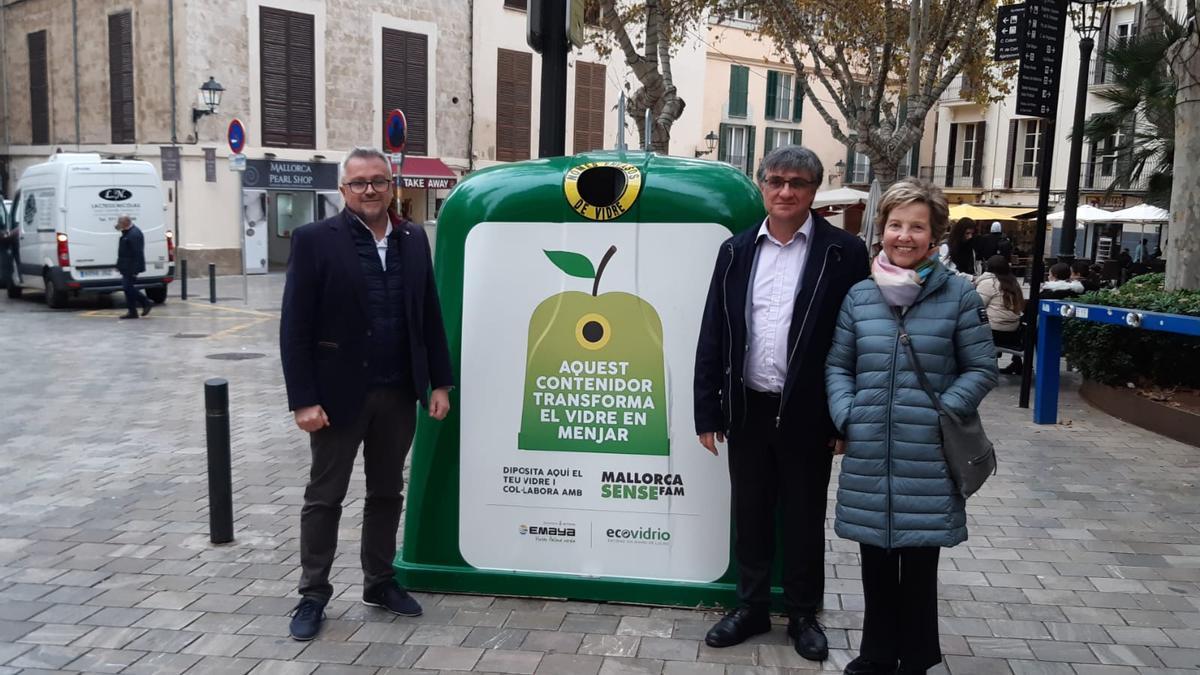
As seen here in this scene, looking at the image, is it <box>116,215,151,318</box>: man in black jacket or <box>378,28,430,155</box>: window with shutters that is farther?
<box>378,28,430,155</box>: window with shutters

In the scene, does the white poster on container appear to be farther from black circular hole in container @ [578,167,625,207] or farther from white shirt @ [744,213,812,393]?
white shirt @ [744,213,812,393]

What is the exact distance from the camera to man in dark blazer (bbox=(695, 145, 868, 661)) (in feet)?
11.2

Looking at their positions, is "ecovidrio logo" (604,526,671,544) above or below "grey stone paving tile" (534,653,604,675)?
above

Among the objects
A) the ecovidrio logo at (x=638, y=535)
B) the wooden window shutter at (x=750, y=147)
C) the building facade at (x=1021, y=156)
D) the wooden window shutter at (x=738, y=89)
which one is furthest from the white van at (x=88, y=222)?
the wooden window shutter at (x=750, y=147)

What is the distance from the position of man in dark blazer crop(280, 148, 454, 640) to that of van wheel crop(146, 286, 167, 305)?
1423 centimetres

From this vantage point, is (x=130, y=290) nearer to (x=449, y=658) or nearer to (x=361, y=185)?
(x=361, y=185)

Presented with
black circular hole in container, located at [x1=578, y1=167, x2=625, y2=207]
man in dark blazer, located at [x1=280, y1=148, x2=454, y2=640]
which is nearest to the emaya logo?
man in dark blazer, located at [x1=280, y1=148, x2=454, y2=640]

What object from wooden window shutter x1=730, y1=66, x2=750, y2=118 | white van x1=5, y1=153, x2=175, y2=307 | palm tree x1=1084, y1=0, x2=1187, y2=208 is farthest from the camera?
wooden window shutter x1=730, y1=66, x2=750, y2=118

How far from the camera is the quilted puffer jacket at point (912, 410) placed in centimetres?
305

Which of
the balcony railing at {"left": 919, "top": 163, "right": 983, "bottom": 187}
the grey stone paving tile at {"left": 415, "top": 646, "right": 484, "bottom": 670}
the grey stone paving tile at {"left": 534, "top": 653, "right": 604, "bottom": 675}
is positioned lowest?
the grey stone paving tile at {"left": 415, "top": 646, "right": 484, "bottom": 670}

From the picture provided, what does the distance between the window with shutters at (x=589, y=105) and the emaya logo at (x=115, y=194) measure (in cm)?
1747

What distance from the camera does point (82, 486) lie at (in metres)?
5.92

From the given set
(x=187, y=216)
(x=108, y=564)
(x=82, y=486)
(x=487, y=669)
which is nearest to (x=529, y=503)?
(x=487, y=669)

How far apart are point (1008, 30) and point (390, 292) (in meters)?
10.4
